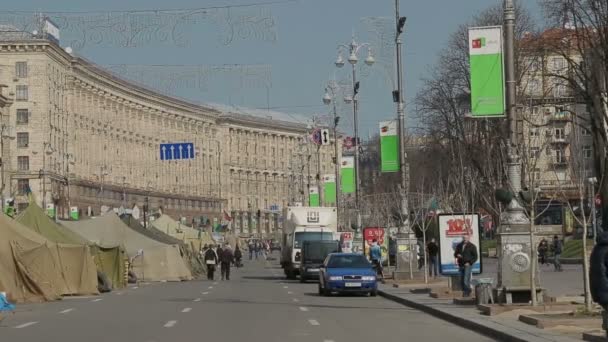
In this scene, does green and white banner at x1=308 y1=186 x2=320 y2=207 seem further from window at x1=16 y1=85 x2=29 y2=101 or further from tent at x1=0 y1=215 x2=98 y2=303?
tent at x1=0 y1=215 x2=98 y2=303

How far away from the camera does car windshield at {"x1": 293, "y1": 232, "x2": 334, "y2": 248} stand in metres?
58.7

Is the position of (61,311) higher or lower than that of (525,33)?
lower

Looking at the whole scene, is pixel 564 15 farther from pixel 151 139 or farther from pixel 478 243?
pixel 151 139

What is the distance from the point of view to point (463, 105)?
7838 cm

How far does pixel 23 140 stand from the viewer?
357ft

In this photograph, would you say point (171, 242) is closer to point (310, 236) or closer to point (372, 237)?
point (310, 236)

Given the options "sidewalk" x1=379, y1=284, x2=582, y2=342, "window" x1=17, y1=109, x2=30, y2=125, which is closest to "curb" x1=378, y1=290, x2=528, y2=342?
"sidewalk" x1=379, y1=284, x2=582, y2=342

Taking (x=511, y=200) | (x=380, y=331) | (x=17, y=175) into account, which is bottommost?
(x=380, y=331)

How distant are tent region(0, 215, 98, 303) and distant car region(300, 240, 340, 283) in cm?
1042

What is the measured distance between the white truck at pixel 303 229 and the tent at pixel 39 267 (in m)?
14.4

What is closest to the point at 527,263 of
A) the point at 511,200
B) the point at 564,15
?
the point at 511,200

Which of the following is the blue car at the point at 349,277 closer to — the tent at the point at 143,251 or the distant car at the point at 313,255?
the distant car at the point at 313,255

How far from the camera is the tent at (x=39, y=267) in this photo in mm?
39500

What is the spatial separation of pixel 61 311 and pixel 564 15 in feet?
103
